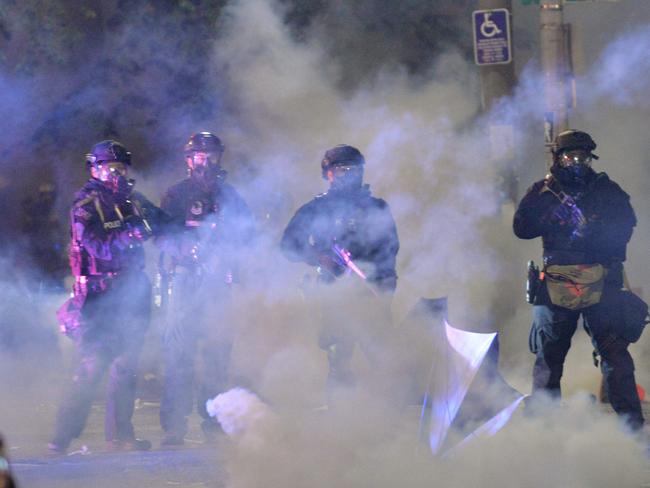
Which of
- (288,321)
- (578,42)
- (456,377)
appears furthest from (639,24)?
(456,377)

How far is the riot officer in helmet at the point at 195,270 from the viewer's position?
27.1ft

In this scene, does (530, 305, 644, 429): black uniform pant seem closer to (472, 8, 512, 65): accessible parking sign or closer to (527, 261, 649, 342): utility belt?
(527, 261, 649, 342): utility belt

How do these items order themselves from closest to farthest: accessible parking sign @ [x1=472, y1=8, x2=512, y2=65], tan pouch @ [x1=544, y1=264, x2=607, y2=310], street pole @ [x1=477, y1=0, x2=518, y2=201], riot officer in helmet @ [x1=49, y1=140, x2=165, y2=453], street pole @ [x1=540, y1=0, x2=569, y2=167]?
tan pouch @ [x1=544, y1=264, x2=607, y2=310], riot officer in helmet @ [x1=49, y1=140, x2=165, y2=453], street pole @ [x1=540, y1=0, x2=569, y2=167], accessible parking sign @ [x1=472, y1=8, x2=512, y2=65], street pole @ [x1=477, y1=0, x2=518, y2=201]

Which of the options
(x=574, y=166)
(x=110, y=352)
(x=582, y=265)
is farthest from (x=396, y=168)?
(x=110, y=352)

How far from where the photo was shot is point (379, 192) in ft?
37.4

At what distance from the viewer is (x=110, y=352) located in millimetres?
7906

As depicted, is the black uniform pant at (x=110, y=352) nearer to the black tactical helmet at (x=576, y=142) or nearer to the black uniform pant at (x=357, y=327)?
the black uniform pant at (x=357, y=327)

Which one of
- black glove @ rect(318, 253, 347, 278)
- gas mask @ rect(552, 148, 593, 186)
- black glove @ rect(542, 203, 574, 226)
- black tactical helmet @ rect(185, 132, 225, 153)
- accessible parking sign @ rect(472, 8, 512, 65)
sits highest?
accessible parking sign @ rect(472, 8, 512, 65)

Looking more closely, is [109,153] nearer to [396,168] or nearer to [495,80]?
[495,80]

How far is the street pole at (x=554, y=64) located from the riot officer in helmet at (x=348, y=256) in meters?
2.05

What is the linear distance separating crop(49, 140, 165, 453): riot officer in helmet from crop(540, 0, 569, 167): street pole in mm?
3341

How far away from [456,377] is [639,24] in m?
6.77

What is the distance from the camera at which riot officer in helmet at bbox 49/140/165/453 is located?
305 inches

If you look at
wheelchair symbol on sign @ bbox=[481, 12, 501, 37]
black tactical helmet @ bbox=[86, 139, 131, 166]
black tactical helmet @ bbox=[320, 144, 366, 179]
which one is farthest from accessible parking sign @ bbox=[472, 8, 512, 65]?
black tactical helmet @ bbox=[86, 139, 131, 166]
